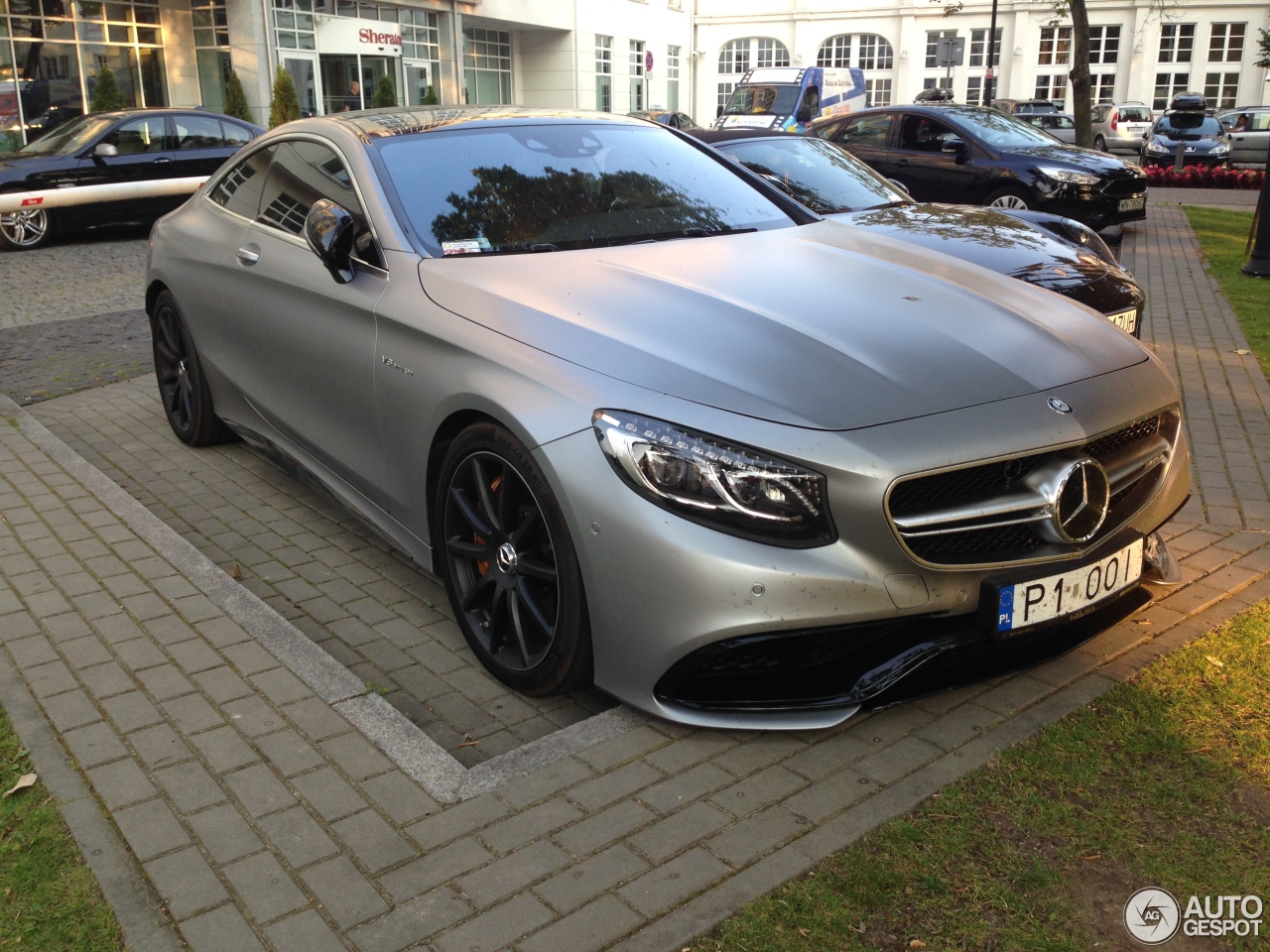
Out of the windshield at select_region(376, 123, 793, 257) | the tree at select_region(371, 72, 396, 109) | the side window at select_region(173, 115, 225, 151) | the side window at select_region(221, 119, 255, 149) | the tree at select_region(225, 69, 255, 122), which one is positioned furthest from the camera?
the tree at select_region(371, 72, 396, 109)

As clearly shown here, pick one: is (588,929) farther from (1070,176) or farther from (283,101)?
(283,101)

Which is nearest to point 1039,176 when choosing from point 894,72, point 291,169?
point 291,169

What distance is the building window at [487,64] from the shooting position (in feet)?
123

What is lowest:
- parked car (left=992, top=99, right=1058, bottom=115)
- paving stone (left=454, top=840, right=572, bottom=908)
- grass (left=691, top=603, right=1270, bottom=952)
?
paving stone (left=454, top=840, right=572, bottom=908)

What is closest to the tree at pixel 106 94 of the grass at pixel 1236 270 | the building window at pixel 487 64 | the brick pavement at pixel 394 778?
the building window at pixel 487 64

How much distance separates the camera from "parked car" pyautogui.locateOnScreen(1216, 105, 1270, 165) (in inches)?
1350

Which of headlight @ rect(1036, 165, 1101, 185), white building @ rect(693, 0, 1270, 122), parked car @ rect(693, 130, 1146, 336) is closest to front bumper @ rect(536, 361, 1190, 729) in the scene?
parked car @ rect(693, 130, 1146, 336)

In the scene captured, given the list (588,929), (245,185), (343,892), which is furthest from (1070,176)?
(343,892)

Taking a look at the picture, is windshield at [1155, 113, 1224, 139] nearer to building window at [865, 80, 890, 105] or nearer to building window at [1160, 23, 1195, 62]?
building window at [1160, 23, 1195, 62]

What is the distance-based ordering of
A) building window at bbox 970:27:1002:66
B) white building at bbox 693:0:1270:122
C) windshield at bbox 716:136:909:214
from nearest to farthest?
windshield at bbox 716:136:909:214 → white building at bbox 693:0:1270:122 → building window at bbox 970:27:1002:66

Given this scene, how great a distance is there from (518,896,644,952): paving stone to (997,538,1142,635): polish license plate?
3.91 feet

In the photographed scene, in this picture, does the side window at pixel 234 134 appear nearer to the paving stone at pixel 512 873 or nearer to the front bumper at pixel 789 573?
the front bumper at pixel 789 573

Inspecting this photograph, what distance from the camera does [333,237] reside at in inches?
154

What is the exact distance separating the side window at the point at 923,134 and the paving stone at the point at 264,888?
12.5 m
